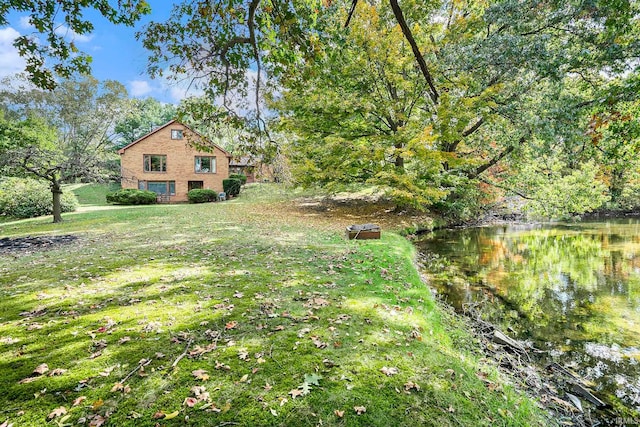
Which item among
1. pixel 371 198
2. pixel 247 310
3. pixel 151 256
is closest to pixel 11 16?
pixel 151 256

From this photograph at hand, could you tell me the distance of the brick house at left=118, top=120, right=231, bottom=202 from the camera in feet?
94.6

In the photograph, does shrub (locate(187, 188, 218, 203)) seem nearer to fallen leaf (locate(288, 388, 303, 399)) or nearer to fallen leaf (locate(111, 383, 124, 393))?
fallen leaf (locate(111, 383, 124, 393))

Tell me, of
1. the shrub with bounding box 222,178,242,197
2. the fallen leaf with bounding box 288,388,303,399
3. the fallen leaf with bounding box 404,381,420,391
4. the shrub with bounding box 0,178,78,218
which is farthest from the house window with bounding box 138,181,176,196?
the fallen leaf with bounding box 404,381,420,391

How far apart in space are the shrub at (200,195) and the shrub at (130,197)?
315 centimetres

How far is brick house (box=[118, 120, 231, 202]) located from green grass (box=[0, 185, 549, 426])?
79.7ft

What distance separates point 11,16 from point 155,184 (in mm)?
27056

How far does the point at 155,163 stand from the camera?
2955 centimetres

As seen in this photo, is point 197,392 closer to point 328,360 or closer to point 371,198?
point 328,360

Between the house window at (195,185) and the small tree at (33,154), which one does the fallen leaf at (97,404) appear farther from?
the house window at (195,185)

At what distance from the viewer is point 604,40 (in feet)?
29.3

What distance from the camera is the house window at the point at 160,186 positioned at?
95.8 ft

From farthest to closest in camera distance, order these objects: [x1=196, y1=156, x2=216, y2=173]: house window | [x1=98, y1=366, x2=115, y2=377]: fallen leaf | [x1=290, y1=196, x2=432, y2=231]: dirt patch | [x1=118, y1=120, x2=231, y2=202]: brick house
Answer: [x1=196, y1=156, x2=216, y2=173]: house window < [x1=118, y1=120, x2=231, y2=202]: brick house < [x1=290, y1=196, x2=432, y2=231]: dirt patch < [x1=98, y1=366, x2=115, y2=377]: fallen leaf

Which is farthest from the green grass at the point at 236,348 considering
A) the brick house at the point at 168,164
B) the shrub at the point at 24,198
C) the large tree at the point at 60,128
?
the brick house at the point at 168,164

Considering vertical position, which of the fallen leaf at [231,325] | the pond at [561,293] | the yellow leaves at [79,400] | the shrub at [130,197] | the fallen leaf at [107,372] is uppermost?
the shrub at [130,197]
